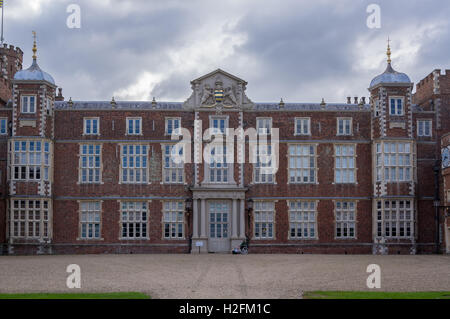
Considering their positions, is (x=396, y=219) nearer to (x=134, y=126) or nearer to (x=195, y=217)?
(x=195, y=217)

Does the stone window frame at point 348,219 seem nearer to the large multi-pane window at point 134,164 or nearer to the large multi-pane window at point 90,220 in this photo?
the large multi-pane window at point 134,164

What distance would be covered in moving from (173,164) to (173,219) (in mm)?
4134

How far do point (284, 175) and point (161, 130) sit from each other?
993 centimetres

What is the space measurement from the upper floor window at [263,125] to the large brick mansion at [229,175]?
0.08 metres

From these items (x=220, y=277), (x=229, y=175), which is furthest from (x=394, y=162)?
(x=220, y=277)

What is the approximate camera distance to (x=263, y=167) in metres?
48.5

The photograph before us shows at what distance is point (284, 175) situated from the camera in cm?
4862

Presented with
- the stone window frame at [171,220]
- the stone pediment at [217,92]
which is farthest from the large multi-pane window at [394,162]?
the stone window frame at [171,220]

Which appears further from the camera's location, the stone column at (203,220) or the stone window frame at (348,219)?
the stone window frame at (348,219)

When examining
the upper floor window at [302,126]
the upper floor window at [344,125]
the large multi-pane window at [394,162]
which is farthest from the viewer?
the upper floor window at [344,125]

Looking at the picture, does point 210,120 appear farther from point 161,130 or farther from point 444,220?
point 444,220

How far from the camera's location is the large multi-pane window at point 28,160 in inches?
1833

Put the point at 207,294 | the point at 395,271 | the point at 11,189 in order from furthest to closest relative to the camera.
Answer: the point at 11,189
the point at 395,271
the point at 207,294
